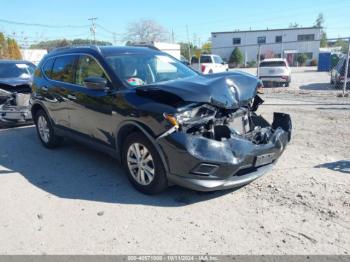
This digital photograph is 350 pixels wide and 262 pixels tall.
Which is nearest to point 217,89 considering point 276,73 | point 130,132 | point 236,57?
point 130,132

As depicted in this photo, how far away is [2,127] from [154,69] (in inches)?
224

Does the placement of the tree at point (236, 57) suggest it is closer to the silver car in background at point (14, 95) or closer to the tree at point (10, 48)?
the tree at point (10, 48)

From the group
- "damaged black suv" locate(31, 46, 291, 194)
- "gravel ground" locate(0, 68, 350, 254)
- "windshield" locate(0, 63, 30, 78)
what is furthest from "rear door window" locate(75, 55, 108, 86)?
"windshield" locate(0, 63, 30, 78)

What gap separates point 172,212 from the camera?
12.5 feet

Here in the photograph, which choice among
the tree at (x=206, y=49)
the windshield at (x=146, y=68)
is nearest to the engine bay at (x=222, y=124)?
the windshield at (x=146, y=68)

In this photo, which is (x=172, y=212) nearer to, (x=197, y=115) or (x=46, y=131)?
(x=197, y=115)

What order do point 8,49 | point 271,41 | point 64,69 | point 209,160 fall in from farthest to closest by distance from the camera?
1. point 271,41
2. point 8,49
3. point 64,69
4. point 209,160

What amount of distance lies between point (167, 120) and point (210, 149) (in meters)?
0.57

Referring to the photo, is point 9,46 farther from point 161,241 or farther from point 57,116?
point 161,241

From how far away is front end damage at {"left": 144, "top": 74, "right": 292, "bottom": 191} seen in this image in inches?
143

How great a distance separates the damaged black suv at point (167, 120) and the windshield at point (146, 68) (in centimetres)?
2

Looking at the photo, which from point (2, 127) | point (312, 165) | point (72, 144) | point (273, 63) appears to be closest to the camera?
point (312, 165)

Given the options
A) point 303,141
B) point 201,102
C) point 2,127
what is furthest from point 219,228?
point 2,127

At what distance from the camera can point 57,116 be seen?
19.5ft
